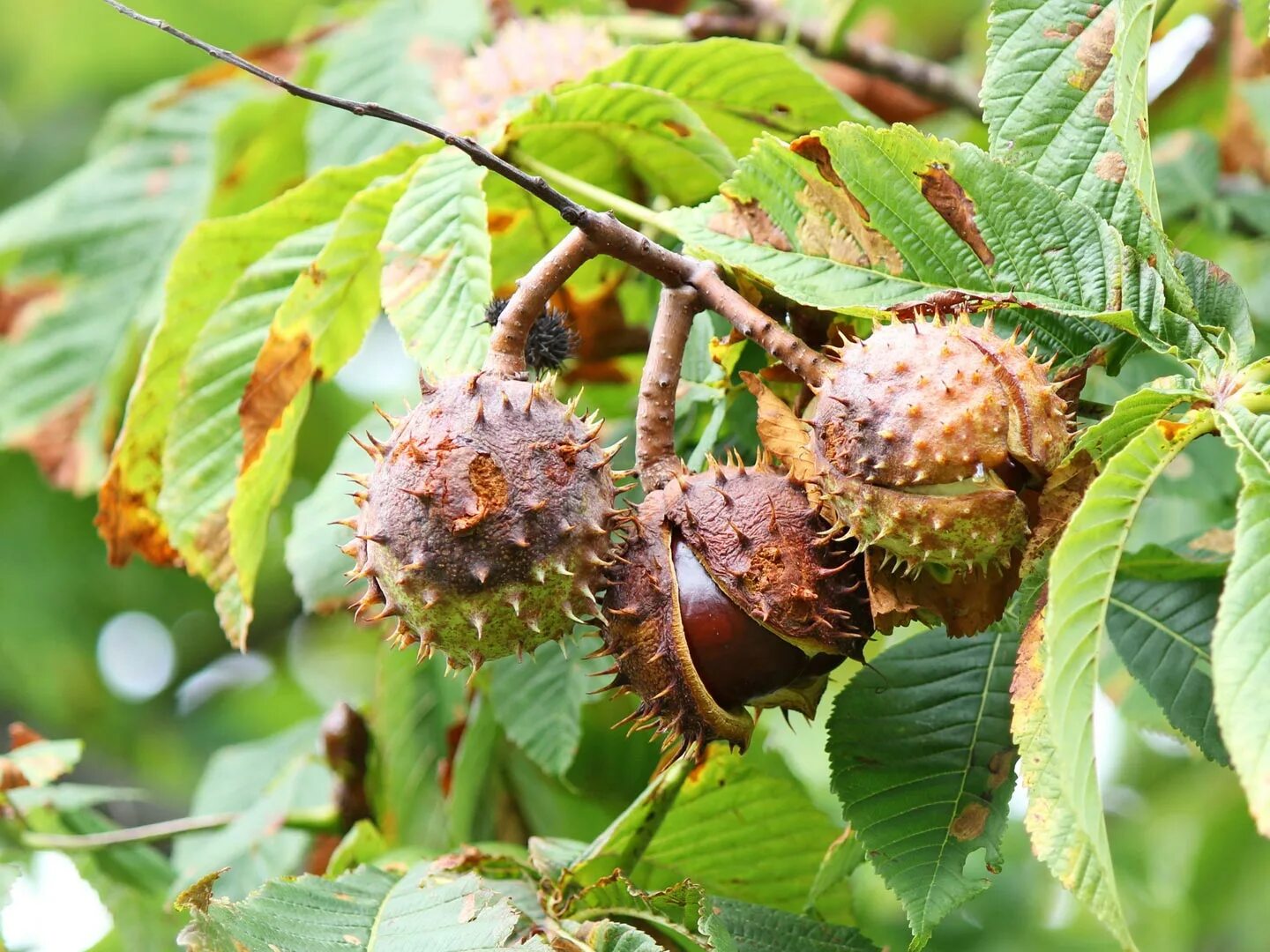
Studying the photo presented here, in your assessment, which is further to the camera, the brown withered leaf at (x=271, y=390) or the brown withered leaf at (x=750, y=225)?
the brown withered leaf at (x=271, y=390)

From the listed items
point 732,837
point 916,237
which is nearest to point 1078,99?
point 916,237

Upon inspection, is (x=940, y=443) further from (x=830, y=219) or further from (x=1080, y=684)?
(x=830, y=219)

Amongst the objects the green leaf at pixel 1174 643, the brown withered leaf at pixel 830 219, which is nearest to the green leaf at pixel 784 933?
the green leaf at pixel 1174 643

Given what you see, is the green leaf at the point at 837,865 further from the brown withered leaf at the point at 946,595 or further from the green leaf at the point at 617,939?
the brown withered leaf at the point at 946,595

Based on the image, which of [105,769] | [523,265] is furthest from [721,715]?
[105,769]

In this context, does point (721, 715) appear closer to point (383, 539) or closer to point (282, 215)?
point (383, 539)
